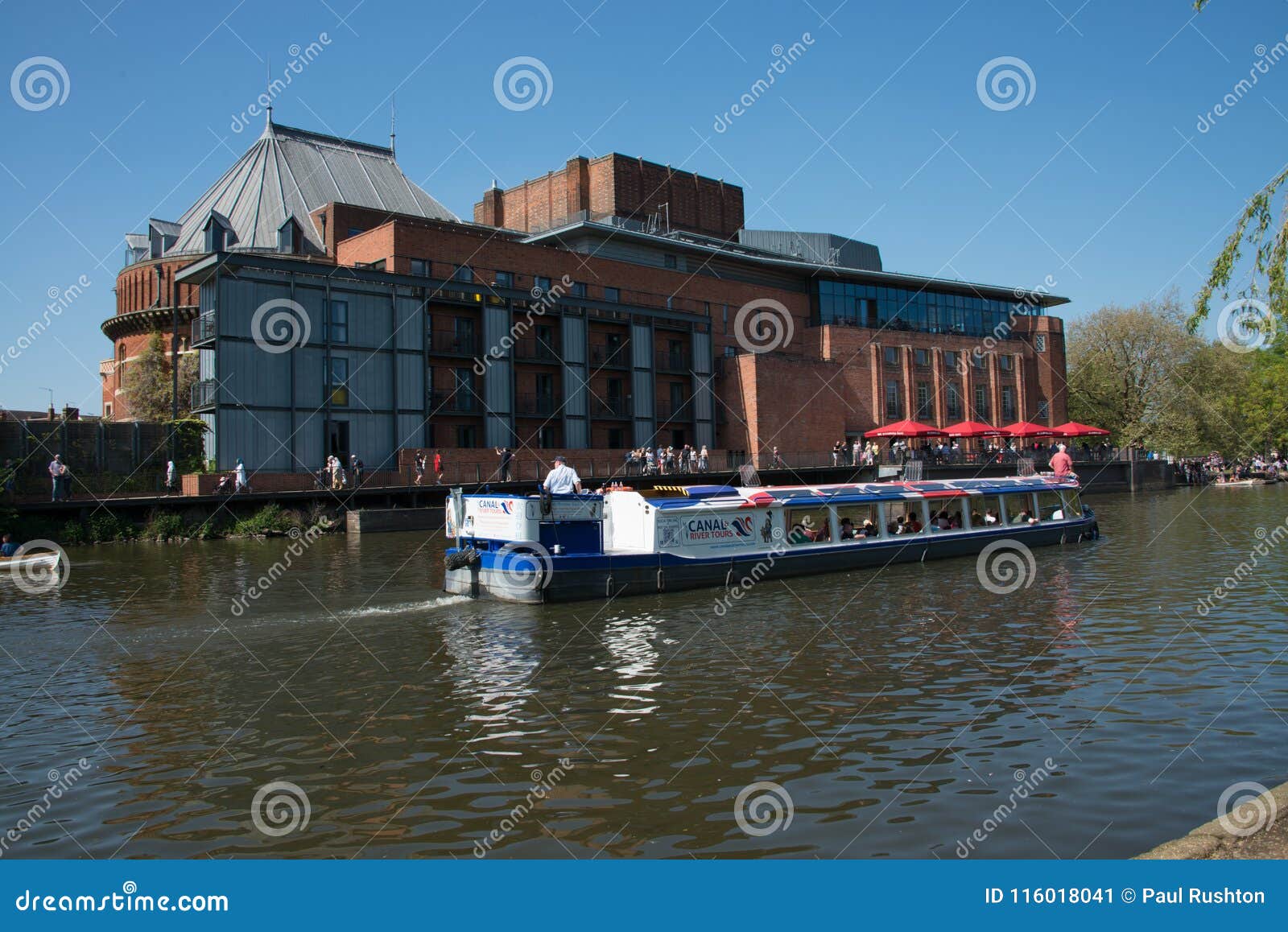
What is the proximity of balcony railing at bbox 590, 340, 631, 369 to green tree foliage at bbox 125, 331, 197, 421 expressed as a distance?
69.6ft

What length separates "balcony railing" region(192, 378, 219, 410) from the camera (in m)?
37.3

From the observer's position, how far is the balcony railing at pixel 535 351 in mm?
48000

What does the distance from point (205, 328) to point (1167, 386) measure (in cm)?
6549

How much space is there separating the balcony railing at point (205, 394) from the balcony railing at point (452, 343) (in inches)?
392

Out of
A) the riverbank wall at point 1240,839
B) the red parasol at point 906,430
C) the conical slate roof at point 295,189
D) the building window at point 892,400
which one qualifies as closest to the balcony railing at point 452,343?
the conical slate roof at point 295,189

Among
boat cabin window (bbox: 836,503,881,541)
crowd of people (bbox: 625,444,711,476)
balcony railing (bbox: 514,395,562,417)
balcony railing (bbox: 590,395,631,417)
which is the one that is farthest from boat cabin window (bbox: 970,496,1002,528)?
balcony railing (bbox: 590,395,631,417)

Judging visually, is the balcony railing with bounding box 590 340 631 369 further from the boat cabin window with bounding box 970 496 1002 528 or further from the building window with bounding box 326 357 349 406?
the boat cabin window with bounding box 970 496 1002 528

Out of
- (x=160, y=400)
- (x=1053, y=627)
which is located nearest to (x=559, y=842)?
(x=1053, y=627)

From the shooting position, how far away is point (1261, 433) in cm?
7331

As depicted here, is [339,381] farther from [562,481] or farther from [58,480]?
[562,481]

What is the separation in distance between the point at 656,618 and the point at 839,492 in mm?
8035

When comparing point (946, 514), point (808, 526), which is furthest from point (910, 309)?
Result: point (808, 526)

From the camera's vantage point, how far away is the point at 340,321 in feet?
134

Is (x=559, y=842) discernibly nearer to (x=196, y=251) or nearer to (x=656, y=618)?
(x=656, y=618)
